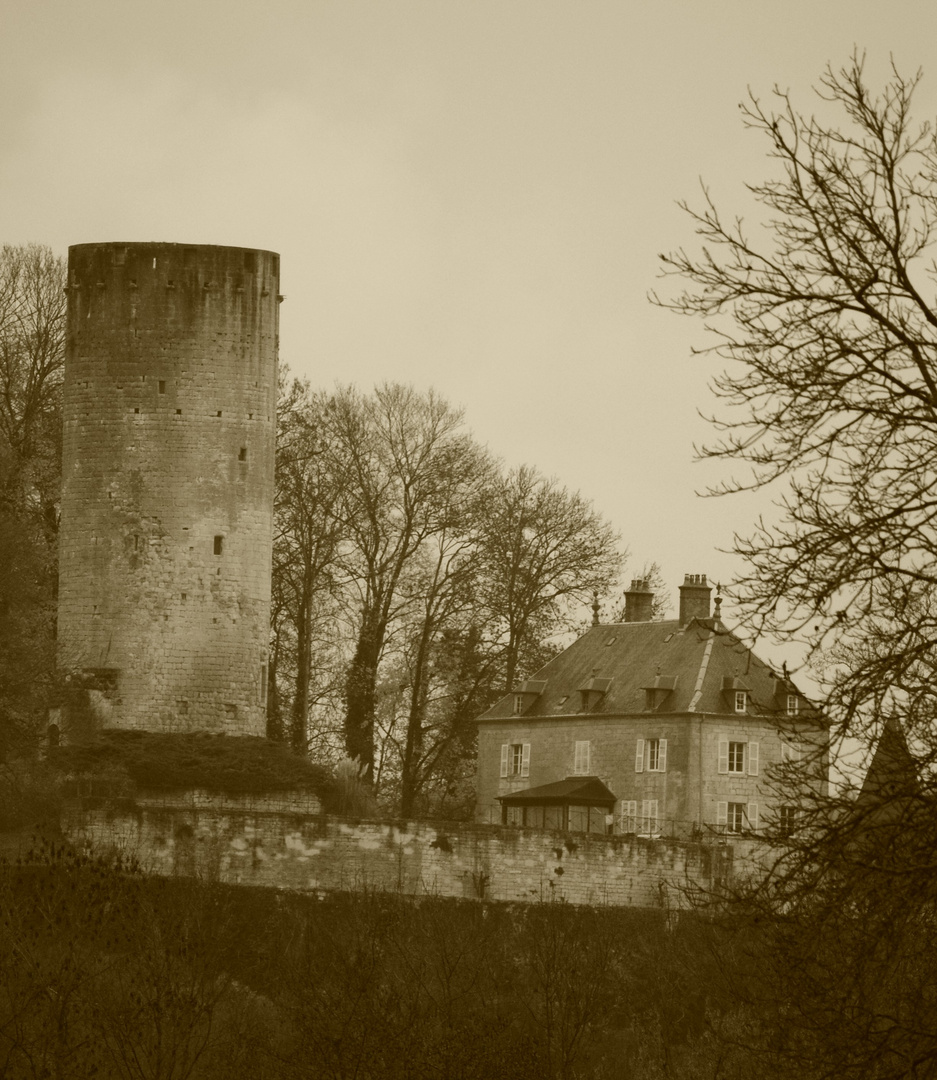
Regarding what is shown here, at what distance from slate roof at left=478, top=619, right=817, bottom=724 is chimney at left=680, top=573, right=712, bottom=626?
13.7 inches

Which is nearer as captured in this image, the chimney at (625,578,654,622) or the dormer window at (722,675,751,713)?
the dormer window at (722,675,751,713)

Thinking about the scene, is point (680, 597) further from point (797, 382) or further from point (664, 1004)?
point (797, 382)

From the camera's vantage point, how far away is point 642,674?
4347 cm

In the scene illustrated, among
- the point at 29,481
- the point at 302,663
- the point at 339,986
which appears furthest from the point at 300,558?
the point at 339,986

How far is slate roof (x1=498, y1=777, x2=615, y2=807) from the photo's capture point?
4122 centimetres

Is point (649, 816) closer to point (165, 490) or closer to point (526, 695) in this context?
point (526, 695)

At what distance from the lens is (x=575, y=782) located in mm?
42469

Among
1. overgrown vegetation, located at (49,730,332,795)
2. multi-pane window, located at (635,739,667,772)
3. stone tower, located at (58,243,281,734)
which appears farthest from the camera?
multi-pane window, located at (635,739,667,772)

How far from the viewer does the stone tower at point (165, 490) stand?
35281mm

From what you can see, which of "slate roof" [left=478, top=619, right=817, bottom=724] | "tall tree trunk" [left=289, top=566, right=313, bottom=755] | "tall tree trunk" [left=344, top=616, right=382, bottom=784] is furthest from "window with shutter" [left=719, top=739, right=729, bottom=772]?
"tall tree trunk" [left=289, top=566, right=313, bottom=755]

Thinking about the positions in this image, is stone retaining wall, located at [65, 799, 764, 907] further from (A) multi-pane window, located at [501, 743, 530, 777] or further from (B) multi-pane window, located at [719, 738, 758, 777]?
(A) multi-pane window, located at [501, 743, 530, 777]

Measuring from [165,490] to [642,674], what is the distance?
11863mm

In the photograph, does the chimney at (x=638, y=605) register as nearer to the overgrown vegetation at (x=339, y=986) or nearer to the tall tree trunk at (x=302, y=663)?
the tall tree trunk at (x=302, y=663)

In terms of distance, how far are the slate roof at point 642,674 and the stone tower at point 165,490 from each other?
30.1 feet
